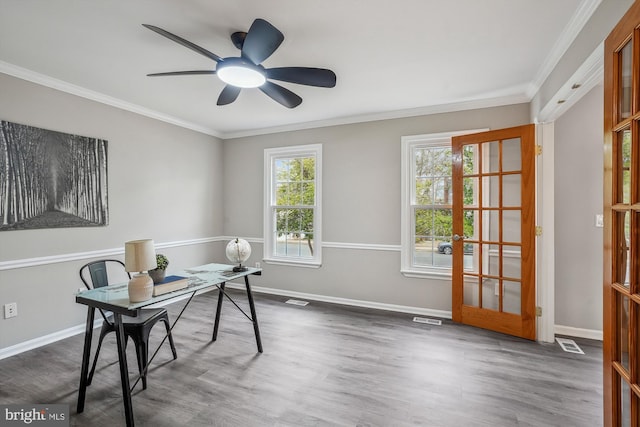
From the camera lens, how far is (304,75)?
2148 millimetres

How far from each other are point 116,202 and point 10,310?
134cm

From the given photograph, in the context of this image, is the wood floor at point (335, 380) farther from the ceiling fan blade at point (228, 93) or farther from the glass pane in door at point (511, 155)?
the ceiling fan blade at point (228, 93)

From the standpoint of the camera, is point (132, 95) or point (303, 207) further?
point (303, 207)

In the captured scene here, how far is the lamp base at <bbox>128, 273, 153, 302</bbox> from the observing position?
1.85 m

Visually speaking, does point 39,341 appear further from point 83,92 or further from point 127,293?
point 83,92

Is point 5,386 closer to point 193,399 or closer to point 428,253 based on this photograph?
point 193,399

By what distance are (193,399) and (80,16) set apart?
8.61 feet

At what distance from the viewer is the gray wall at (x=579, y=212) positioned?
9.68ft

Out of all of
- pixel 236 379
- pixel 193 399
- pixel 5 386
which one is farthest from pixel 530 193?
pixel 5 386

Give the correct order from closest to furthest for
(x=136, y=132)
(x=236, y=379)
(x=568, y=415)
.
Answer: (x=568, y=415), (x=236, y=379), (x=136, y=132)

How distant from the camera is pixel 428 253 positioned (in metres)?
3.75

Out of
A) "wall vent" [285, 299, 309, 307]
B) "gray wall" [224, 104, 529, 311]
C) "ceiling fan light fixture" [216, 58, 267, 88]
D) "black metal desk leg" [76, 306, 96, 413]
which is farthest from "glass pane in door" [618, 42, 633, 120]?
"wall vent" [285, 299, 309, 307]

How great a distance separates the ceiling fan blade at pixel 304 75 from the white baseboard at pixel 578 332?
132 inches

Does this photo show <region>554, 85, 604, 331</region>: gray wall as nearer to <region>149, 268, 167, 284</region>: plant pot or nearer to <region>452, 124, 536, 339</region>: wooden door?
<region>452, 124, 536, 339</region>: wooden door
